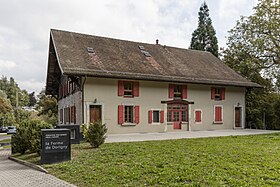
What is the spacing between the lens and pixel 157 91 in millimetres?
22094

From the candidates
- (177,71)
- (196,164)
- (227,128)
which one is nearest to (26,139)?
(196,164)

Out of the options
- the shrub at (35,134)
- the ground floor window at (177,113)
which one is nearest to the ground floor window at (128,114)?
the ground floor window at (177,113)

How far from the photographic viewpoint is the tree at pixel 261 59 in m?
27.9

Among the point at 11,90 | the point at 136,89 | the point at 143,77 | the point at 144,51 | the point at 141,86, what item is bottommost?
the point at 136,89

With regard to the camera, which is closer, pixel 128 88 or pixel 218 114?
pixel 128 88

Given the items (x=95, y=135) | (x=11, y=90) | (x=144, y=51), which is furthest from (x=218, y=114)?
(x=11, y=90)

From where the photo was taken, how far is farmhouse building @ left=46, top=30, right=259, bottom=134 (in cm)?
1977

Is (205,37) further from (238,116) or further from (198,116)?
(198,116)

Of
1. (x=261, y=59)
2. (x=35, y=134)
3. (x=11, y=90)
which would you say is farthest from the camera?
(x=11, y=90)

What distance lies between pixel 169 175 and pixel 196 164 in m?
1.46

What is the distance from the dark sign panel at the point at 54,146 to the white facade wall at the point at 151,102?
8985mm

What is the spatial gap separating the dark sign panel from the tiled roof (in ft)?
27.6

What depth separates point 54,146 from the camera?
33.2 feet

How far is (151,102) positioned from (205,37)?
20342 millimetres
